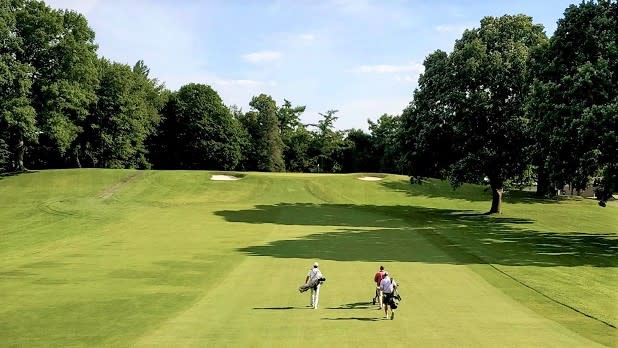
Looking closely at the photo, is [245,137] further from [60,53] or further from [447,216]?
[447,216]

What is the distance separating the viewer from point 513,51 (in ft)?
197

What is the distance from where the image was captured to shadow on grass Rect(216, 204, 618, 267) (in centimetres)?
3709

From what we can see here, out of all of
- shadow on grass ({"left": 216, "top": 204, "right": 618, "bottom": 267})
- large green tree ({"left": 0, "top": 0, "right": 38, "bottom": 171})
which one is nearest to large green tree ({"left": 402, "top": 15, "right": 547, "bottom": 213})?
shadow on grass ({"left": 216, "top": 204, "right": 618, "bottom": 267})

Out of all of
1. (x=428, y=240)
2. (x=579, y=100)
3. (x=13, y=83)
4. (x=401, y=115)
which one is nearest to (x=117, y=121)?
(x=13, y=83)

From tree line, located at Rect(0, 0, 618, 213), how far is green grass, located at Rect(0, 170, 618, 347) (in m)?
7.30

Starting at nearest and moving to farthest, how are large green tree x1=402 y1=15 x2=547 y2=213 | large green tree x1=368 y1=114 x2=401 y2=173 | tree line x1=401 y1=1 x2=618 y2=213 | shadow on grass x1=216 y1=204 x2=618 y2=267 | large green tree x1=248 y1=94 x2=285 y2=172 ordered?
shadow on grass x1=216 y1=204 x2=618 y2=267 < tree line x1=401 y1=1 x2=618 y2=213 < large green tree x1=402 y1=15 x2=547 y2=213 < large green tree x1=248 y1=94 x2=285 y2=172 < large green tree x1=368 y1=114 x2=401 y2=173

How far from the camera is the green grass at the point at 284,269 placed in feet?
65.4

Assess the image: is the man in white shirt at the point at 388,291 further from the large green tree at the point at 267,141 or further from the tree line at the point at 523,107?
the large green tree at the point at 267,141

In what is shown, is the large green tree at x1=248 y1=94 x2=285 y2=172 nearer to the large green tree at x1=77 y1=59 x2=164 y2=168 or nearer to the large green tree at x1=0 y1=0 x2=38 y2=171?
the large green tree at x1=77 y1=59 x2=164 y2=168

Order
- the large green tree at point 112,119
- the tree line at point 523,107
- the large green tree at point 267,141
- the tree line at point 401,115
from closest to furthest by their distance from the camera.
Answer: the tree line at point 523,107 < the tree line at point 401,115 < the large green tree at point 112,119 < the large green tree at point 267,141

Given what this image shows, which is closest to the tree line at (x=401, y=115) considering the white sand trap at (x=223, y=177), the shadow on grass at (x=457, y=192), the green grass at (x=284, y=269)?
the shadow on grass at (x=457, y=192)

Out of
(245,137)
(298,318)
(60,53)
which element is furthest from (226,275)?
(245,137)

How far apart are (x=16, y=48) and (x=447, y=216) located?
62304 millimetres

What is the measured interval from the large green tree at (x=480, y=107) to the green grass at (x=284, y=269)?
640 centimetres
